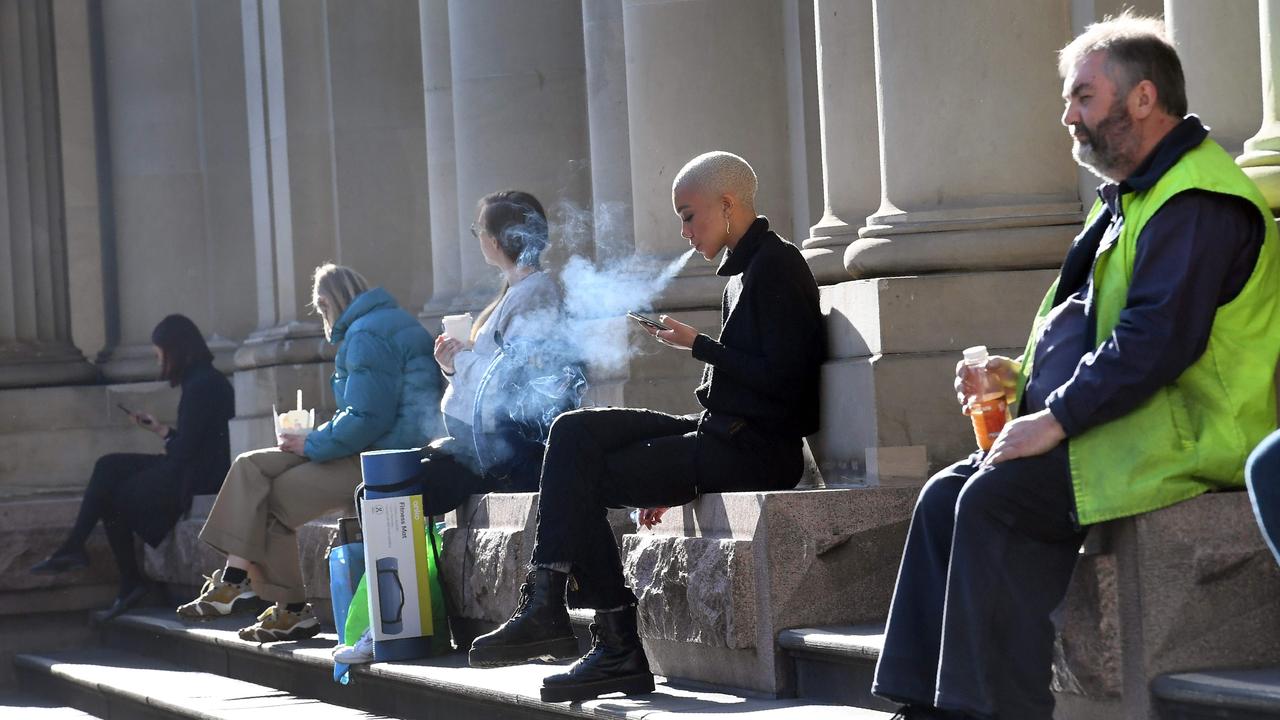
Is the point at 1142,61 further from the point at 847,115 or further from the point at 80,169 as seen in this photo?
the point at 80,169

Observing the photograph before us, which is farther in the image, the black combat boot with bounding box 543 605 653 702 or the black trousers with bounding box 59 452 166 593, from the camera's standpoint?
the black trousers with bounding box 59 452 166 593

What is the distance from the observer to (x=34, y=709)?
10266 millimetres

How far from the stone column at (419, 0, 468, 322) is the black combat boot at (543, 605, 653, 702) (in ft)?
16.0

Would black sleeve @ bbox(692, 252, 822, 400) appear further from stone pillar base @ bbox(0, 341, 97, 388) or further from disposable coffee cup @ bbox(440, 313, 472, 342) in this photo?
stone pillar base @ bbox(0, 341, 97, 388)

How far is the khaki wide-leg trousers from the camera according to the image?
877 cm

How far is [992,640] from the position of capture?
402 cm

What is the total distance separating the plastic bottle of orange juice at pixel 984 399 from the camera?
14.8 feet

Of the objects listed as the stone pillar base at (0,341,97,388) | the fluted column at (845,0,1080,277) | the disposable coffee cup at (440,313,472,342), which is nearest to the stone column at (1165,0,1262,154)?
the fluted column at (845,0,1080,277)

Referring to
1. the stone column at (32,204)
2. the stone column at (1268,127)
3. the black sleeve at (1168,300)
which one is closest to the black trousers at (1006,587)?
the black sleeve at (1168,300)

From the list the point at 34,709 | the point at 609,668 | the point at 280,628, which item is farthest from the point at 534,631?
the point at 34,709

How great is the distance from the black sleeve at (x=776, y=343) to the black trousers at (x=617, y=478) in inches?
6.1

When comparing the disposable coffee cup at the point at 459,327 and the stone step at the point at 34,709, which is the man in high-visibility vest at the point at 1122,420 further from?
the stone step at the point at 34,709

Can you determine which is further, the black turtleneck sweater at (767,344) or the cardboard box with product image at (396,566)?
the cardboard box with product image at (396,566)

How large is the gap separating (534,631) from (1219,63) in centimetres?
257
